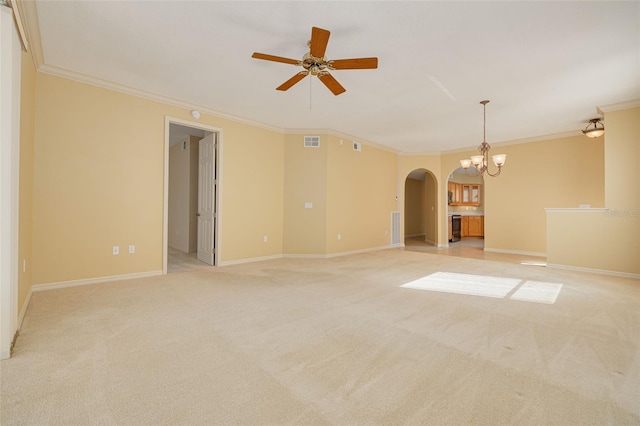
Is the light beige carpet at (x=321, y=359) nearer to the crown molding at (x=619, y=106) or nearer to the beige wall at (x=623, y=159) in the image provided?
the beige wall at (x=623, y=159)

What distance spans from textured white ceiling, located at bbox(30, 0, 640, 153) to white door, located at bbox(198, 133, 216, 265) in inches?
33.9

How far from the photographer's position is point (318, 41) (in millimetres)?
2490

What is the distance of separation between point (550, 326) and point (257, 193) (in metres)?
5.01

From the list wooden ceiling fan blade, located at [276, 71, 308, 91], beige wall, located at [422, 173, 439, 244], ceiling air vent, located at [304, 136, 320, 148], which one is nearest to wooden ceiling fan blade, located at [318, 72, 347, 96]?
wooden ceiling fan blade, located at [276, 71, 308, 91]

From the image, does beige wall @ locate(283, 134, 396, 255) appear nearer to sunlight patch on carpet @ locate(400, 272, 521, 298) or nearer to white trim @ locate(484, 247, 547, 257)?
sunlight patch on carpet @ locate(400, 272, 521, 298)

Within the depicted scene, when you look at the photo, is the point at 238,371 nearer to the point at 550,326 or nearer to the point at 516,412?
the point at 516,412

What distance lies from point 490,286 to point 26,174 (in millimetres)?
5779

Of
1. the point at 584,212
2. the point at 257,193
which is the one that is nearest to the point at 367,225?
the point at 257,193

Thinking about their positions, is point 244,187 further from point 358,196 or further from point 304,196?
point 358,196

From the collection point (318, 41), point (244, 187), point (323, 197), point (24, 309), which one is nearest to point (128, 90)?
point (244, 187)

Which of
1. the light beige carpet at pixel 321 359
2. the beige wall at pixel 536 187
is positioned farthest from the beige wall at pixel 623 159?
the light beige carpet at pixel 321 359

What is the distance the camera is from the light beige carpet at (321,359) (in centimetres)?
152

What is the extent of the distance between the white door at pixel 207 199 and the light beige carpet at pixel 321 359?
1.94m

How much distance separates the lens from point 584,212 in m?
5.11
